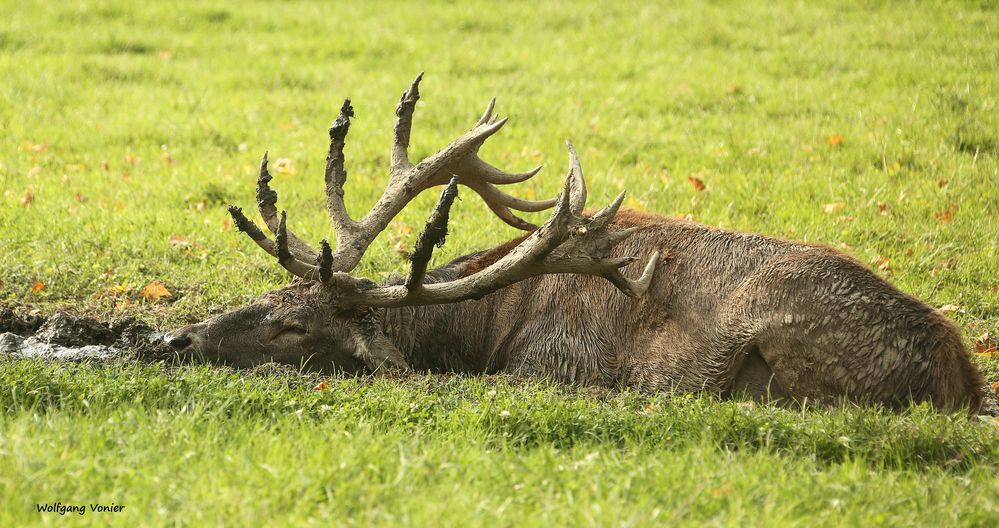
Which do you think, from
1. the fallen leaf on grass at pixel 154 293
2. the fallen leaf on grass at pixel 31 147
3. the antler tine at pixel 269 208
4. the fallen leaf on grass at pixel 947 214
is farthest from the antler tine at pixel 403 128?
the fallen leaf on grass at pixel 31 147

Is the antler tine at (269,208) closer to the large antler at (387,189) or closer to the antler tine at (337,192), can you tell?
the large antler at (387,189)

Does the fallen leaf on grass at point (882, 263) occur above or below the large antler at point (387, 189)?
below

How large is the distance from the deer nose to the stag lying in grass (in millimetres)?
27

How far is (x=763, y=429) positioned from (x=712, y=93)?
27.6 ft

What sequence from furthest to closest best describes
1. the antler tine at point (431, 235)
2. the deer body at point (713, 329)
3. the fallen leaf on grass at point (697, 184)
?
1. the fallen leaf on grass at point (697, 184)
2. the deer body at point (713, 329)
3. the antler tine at point (431, 235)

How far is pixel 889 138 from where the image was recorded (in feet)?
37.6

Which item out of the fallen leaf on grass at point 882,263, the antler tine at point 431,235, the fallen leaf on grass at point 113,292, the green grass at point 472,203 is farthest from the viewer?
the fallen leaf on grass at point 882,263

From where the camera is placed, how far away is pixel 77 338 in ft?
21.3

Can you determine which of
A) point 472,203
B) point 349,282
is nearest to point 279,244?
point 349,282

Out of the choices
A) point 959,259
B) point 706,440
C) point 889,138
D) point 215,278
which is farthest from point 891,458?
point 889,138

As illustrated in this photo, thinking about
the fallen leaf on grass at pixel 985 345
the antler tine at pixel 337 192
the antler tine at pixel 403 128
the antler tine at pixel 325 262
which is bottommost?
the fallen leaf on grass at pixel 985 345

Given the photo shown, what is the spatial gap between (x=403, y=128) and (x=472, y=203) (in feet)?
10.3

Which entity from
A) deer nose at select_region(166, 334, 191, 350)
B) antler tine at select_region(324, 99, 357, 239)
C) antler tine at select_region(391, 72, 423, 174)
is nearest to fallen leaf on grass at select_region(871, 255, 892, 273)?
antler tine at select_region(391, 72, 423, 174)

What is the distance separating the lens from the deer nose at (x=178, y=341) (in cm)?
625
